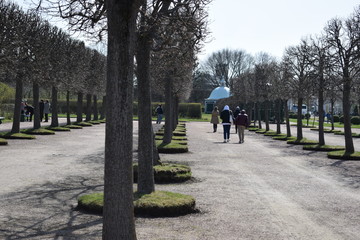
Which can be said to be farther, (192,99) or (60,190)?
(192,99)

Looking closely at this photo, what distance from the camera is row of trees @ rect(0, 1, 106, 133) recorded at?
70.3 ft

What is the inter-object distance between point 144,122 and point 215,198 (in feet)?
6.56

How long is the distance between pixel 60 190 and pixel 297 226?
4905 millimetres

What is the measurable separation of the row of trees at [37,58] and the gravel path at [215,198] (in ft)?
18.4

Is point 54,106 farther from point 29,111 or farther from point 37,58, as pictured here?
point 29,111

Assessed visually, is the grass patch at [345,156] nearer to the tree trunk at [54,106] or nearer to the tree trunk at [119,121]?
the tree trunk at [119,121]

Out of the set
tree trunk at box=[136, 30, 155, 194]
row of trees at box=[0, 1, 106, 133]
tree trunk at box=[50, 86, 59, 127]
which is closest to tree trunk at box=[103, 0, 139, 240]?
tree trunk at box=[136, 30, 155, 194]

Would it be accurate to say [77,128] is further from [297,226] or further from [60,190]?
[297,226]

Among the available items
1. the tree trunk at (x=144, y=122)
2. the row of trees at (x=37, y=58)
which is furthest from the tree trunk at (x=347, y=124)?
the row of trees at (x=37, y=58)

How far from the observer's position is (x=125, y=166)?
560 centimetres

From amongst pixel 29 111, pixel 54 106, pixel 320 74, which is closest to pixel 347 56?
pixel 320 74

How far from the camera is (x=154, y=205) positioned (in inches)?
331

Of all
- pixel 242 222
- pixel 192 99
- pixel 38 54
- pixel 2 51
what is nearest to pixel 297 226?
pixel 242 222

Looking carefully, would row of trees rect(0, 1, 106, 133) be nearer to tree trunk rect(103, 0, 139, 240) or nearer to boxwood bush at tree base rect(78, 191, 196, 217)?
boxwood bush at tree base rect(78, 191, 196, 217)
